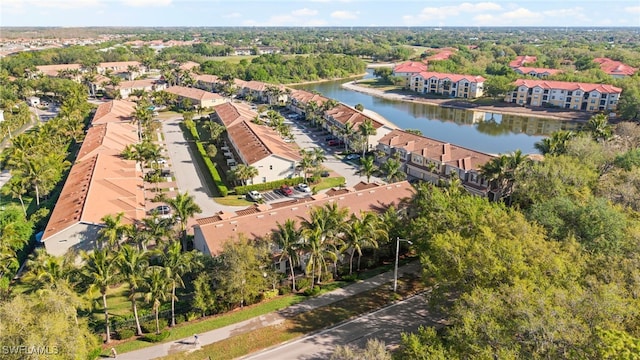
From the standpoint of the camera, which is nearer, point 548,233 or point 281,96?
point 548,233

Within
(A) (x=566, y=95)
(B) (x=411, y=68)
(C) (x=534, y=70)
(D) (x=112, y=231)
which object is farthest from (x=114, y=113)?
(C) (x=534, y=70)

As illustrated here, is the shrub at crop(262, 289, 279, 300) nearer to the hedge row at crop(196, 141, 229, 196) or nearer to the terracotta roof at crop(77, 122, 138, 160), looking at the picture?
the hedge row at crop(196, 141, 229, 196)

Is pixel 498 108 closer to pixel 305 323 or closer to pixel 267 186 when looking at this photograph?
pixel 267 186

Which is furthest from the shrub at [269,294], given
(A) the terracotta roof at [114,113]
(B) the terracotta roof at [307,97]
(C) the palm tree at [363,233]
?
(B) the terracotta roof at [307,97]

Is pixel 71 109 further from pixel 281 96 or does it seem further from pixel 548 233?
pixel 548 233

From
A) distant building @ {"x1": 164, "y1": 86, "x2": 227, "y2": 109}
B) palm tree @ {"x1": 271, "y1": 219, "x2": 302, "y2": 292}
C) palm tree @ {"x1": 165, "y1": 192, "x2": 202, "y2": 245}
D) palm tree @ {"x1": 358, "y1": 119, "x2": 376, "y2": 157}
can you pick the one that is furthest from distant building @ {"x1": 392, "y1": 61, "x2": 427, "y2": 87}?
palm tree @ {"x1": 271, "y1": 219, "x2": 302, "y2": 292}

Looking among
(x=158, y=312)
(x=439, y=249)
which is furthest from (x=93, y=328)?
(x=439, y=249)

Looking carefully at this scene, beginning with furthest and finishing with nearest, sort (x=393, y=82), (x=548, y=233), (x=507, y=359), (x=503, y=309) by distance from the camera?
1. (x=393, y=82)
2. (x=548, y=233)
3. (x=503, y=309)
4. (x=507, y=359)
